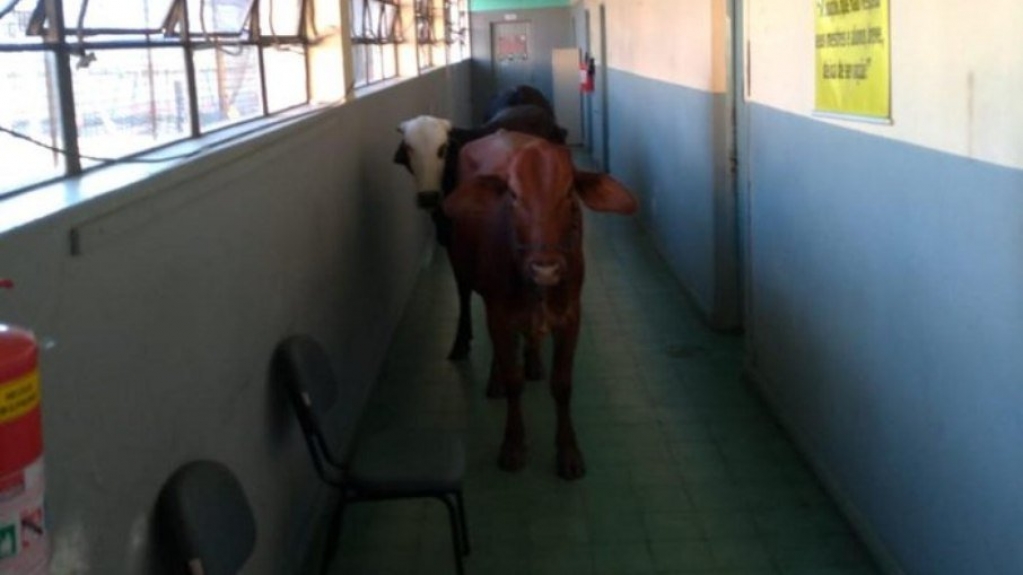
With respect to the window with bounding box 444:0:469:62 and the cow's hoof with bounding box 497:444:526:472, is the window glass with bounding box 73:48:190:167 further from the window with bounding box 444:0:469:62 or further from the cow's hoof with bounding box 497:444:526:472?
the window with bounding box 444:0:469:62

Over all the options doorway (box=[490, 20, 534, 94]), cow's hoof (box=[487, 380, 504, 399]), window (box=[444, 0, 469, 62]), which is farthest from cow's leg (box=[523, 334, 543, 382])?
doorway (box=[490, 20, 534, 94])

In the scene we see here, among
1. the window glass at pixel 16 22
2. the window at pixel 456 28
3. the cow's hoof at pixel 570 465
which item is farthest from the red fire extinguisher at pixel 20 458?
the window at pixel 456 28

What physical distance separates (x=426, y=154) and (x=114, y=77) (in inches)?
139

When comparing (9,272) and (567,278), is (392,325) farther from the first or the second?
(9,272)

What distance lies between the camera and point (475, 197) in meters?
4.21

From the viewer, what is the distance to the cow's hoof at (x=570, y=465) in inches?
170

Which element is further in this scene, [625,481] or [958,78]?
[625,481]

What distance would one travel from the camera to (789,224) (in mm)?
4496

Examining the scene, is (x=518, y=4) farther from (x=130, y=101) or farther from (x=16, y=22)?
(x=16, y=22)

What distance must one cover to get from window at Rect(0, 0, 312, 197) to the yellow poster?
1851 millimetres

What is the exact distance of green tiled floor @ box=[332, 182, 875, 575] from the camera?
366 centimetres

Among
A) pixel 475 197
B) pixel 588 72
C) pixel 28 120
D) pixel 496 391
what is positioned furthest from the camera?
pixel 588 72

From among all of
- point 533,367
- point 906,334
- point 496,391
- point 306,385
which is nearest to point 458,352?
point 533,367

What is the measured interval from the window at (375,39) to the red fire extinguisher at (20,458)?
16.2 feet
